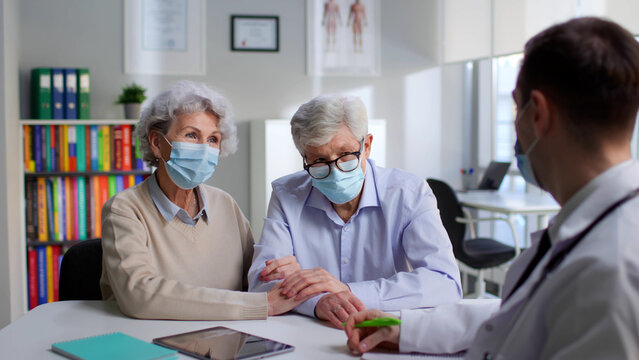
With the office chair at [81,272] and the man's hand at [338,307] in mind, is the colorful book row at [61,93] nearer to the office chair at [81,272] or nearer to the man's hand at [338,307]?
the office chair at [81,272]

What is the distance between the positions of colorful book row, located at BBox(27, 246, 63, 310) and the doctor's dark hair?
12.5 feet

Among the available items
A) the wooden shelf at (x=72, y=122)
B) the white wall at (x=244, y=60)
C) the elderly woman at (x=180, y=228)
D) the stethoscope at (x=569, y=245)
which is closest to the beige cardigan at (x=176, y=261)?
the elderly woman at (x=180, y=228)

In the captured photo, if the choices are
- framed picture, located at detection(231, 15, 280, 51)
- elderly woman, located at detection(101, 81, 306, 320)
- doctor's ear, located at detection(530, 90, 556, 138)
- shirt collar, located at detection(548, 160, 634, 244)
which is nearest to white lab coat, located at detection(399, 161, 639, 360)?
shirt collar, located at detection(548, 160, 634, 244)

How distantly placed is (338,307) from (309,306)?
10cm

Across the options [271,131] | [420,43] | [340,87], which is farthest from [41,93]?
[420,43]

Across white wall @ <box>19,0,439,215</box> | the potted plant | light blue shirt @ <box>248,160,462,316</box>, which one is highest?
white wall @ <box>19,0,439,215</box>

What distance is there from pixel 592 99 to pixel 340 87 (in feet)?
13.1

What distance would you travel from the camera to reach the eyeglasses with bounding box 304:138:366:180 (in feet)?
5.91

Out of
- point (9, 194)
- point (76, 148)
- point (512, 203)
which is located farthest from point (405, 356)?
point (76, 148)

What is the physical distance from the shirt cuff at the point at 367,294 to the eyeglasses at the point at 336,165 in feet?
1.18

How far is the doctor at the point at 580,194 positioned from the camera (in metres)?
0.72

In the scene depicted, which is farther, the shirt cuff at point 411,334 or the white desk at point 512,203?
the white desk at point 512,203

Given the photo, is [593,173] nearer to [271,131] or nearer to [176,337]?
[176,337]

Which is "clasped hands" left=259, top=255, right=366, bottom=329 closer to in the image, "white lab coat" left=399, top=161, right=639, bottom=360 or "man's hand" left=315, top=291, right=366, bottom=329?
"man's hand" left=315, top=291, right=366, bottom=329
